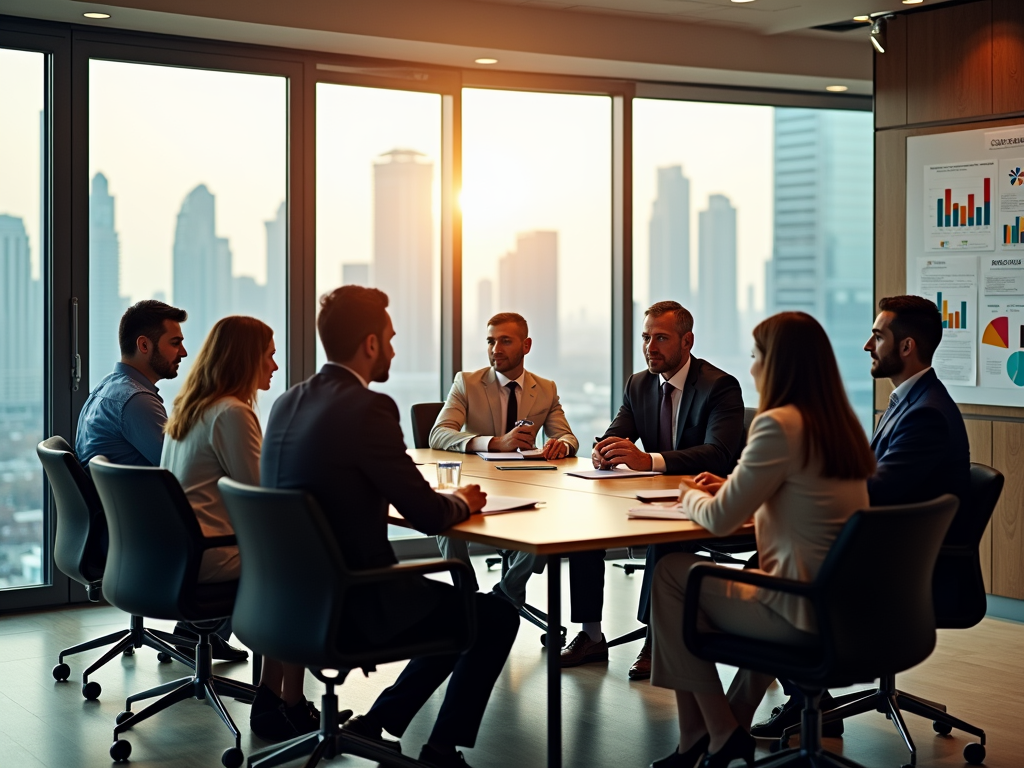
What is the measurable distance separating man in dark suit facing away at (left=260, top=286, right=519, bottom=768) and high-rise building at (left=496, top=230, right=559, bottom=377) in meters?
3.77

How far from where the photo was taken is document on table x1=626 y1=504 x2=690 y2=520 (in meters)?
3.62

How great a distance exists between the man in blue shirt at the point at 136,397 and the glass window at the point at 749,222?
3519 millimetres

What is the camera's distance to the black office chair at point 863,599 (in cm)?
304

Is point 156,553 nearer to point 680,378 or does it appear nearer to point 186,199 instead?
point 680,378

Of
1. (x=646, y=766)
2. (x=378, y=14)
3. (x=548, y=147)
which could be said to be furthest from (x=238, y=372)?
(x=548, y=147)

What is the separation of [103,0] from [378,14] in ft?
4.48

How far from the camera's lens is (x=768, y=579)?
10.4 feet

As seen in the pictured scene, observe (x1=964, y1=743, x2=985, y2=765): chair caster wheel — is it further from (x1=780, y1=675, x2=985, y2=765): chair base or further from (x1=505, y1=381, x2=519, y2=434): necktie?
(x1=505, y1=381, x2=519, y2=434): necktie

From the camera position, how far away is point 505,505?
12.6 ft

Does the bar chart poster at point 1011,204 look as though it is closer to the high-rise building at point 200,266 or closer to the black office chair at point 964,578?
the black office chair at point 964,578

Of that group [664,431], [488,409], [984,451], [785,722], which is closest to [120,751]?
[785,722]

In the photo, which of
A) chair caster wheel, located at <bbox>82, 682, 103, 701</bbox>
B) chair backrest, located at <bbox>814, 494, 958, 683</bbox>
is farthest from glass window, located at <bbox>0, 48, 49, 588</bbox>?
chair backrest, located at <bbox>814, 494, 958, 683</bbox>

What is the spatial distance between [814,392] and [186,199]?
13.8 ft

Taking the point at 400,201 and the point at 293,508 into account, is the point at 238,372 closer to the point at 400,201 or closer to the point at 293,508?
the point at 293,508
